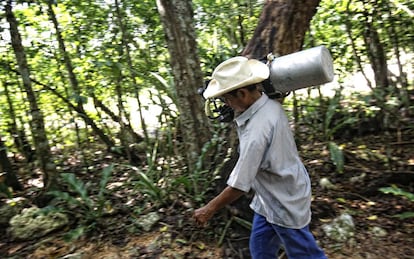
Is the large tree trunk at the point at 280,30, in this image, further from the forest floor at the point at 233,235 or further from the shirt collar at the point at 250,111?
the shirt collar at the point at 250,111

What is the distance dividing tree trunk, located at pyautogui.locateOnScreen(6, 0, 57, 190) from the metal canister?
312cm

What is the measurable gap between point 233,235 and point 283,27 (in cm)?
221

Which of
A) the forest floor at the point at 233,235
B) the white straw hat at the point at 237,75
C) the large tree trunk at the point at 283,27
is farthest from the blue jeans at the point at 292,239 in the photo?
the large tree trunk at the point at 283,27

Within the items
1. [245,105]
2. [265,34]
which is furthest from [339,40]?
[245,105]

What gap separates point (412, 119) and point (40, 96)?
21.3 ft

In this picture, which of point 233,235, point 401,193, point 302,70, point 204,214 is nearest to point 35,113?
point 233,235

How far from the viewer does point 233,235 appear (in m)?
3.55

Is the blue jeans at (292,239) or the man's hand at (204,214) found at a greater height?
the man's hand at (204,214)

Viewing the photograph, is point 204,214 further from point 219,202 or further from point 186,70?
point 186,70

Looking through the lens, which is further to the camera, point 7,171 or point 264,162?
point 7,171

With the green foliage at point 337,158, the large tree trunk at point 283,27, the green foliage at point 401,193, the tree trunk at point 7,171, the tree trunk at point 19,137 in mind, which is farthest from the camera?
the tree trunk at point 19,137

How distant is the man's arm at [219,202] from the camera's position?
2162mm

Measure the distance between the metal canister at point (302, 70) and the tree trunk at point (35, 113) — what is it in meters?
3.12

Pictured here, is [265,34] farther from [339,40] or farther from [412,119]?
[412,119]
